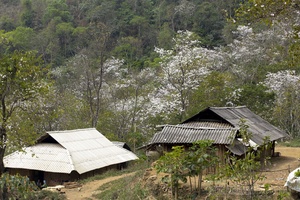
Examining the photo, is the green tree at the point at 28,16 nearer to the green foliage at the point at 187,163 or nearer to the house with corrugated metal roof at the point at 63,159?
the house with corrugated metal roof at the point at 63,159

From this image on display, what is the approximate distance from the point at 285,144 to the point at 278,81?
530 cm

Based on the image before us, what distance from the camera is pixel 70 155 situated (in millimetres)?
19406

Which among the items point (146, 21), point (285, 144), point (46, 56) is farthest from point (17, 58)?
point (146, 21)

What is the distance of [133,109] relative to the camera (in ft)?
98.8

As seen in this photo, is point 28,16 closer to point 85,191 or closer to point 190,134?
point 85,191

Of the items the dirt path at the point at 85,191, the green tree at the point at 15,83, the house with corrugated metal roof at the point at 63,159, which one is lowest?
the dirt path at the point at 85,191

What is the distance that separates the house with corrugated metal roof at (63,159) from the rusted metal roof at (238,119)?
630cm

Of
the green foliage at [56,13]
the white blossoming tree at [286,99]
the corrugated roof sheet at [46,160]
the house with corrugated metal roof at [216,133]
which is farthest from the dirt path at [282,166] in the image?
the green foliage at [56,13]

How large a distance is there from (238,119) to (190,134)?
128 inches

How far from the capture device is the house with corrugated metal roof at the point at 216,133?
1349 cm

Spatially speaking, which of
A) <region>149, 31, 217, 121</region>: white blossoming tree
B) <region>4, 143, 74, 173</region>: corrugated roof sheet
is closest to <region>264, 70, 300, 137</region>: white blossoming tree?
<region>149, 31, 217, 121</region>: white blossoming tree

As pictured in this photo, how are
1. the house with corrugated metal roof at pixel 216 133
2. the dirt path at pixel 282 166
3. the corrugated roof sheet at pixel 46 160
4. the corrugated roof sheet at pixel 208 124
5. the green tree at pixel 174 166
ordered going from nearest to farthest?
1. the green tree at pixel 174 166
2. the dirt path at pixel 282 166
3. the house with corrugated metal roof at pixel 216 133
4. the corrugated roof sheet at pixel 208 124
5. the corrugated roof sheet at pixel 46 160

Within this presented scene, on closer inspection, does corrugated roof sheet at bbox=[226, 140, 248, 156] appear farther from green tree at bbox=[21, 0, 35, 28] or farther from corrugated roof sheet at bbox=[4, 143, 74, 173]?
green tree at bbox=[21, 0, 35, 28]

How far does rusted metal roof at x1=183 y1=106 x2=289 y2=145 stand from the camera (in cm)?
1542
